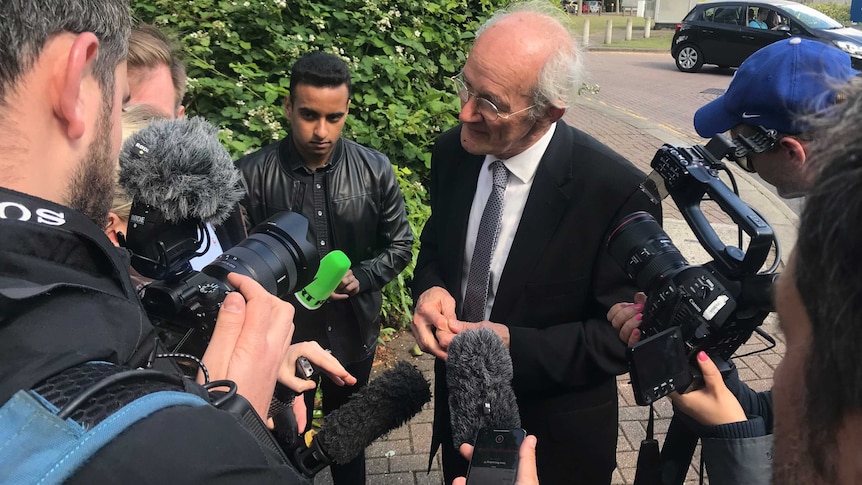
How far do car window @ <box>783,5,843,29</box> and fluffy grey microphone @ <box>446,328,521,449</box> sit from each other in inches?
626

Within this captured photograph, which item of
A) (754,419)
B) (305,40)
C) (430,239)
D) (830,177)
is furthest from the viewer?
(305,40)

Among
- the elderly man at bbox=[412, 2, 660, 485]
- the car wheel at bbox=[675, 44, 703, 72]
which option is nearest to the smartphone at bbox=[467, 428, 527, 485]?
the elderly man at bbox=[412, 2, 660, 485]

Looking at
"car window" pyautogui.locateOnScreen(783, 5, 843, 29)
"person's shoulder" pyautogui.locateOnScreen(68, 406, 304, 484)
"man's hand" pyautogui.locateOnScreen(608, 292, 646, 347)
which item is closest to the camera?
"person's shoulder" pyautogui.locateOnScreen(68, 406, 304, 484)

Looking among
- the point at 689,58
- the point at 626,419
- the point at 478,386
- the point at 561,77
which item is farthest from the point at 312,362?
the point at 689,58

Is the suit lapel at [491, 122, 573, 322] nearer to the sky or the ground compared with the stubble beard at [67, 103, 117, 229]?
nearer to the ground

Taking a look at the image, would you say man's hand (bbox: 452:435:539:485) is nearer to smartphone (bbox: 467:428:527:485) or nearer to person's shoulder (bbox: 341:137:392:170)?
smartphone (bbox: 467:428:527:485)

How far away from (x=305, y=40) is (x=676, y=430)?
320 centimetres

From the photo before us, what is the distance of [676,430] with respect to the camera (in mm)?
2182

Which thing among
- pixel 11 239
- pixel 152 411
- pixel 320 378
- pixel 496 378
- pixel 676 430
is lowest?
pixel 320 378

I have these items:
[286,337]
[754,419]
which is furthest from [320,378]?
[754,419]

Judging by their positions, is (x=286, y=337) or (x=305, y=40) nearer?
(x=286, y=337)

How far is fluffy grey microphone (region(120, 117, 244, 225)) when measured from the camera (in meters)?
1.32

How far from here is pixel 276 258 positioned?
1.46 m

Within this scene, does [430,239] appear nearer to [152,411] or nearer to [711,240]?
[711,240]
